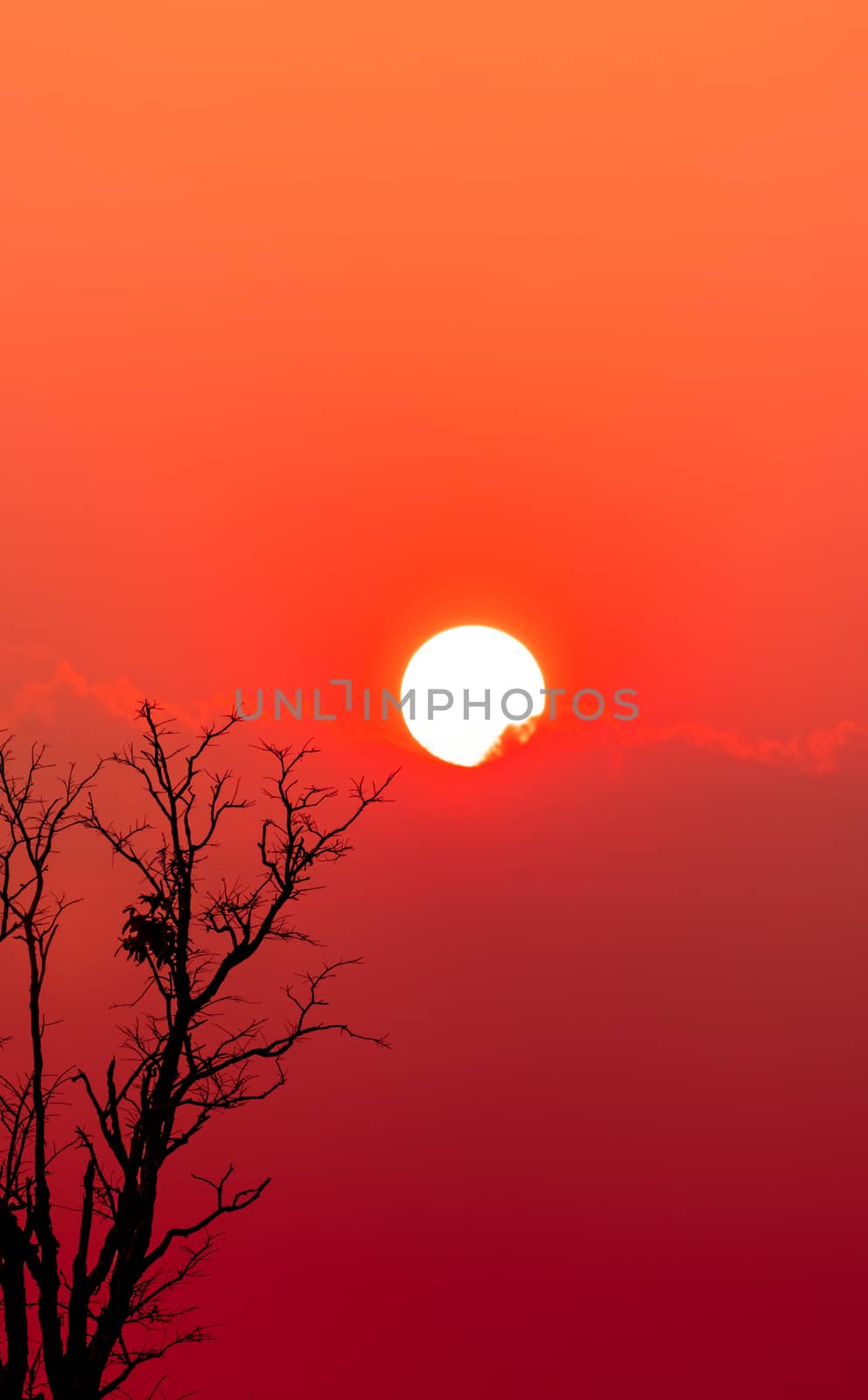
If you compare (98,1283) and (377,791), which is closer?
(98,1283)

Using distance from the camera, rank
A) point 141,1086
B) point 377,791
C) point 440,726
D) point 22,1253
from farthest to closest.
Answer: point 440,726 → point 377,791 → point 141,1086 → point 22,1253

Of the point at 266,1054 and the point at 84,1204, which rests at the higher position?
the point at 266,1054

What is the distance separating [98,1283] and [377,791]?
18.9 ft

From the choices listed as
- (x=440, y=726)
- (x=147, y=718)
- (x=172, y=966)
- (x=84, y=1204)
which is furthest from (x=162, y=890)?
(x=440, y=726)

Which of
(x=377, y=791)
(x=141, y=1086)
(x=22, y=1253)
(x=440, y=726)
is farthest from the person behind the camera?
(x=440, y=726)

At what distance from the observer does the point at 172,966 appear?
1331 centimetres

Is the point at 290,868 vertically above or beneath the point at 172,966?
above

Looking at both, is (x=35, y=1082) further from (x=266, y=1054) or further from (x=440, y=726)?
(x=440, y=726)

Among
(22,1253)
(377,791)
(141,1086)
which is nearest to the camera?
(22,1253)

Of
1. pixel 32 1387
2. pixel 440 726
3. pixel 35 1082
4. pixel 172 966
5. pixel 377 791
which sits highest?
pixel 440 726

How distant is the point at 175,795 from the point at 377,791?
89.5 inches

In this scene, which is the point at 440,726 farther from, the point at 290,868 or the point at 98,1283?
the point at 98,1283

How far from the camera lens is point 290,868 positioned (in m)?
13.7

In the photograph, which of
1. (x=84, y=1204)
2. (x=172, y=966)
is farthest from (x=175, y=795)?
(x=84, y=1204)
